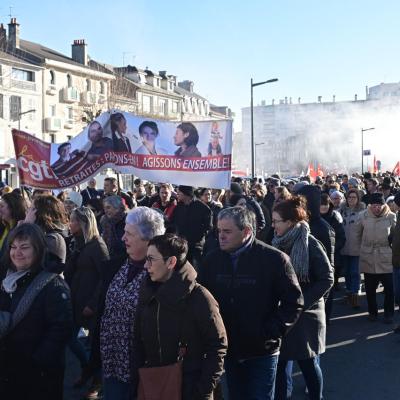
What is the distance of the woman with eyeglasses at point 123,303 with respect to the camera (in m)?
3.77

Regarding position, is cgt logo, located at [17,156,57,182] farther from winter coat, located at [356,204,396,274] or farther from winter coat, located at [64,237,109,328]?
winter coat, located at [356,204,396,274]

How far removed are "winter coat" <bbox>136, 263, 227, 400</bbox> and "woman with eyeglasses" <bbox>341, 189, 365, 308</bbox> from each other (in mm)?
6364

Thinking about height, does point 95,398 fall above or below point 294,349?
below

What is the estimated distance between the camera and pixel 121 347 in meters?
3.79

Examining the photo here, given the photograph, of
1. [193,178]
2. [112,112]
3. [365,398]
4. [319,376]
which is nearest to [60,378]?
[319,376]

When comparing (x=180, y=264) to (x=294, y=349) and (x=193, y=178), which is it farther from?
(x=193, y=178)

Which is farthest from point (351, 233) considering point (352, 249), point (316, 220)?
point (316, 220)

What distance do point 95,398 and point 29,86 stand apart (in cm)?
4626

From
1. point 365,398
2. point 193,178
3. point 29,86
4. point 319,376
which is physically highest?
point 29,86

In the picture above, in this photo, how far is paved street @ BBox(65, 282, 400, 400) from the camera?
573cm

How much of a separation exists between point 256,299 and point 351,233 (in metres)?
6.04

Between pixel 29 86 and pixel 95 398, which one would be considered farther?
pixel 29 86

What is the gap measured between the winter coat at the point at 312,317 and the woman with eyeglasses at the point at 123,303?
142cm

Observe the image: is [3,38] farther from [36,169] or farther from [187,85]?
[36,169]
